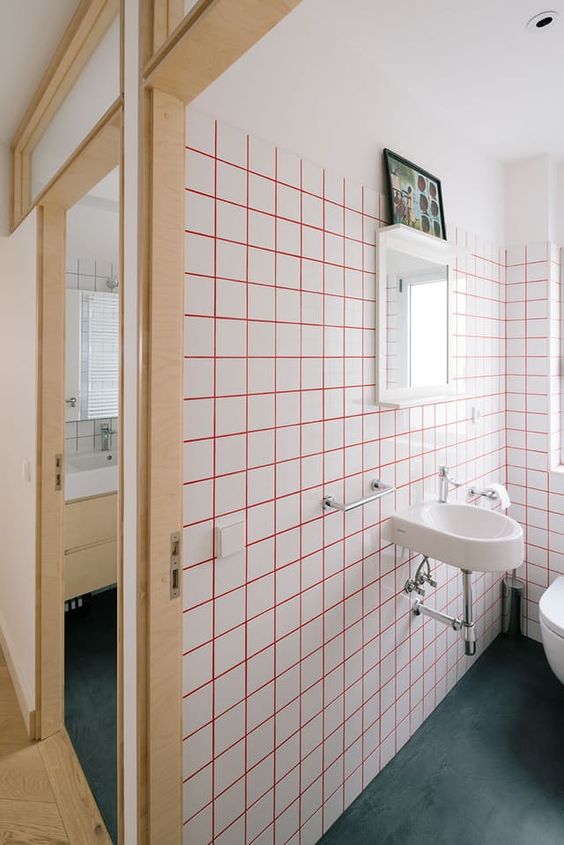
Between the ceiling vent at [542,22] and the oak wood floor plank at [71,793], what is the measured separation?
9.16ft

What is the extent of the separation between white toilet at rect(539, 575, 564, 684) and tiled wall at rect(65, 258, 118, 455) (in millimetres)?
2571

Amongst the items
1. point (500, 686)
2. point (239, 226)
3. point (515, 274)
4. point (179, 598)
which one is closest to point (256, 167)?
point (239, 226)

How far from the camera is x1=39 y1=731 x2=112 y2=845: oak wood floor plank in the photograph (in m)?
1.50

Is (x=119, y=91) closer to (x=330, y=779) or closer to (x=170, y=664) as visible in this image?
(x=170, y=664)

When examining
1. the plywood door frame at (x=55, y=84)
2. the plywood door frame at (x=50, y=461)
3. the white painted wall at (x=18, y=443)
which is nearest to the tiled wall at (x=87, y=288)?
the white painted wall at (x=18, y=443)

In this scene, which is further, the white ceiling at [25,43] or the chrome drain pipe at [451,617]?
the chrome drain pipe at [451,617]

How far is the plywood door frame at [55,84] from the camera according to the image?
131 centimetres

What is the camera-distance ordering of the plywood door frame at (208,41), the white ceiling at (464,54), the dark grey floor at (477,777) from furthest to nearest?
1. the dark grey floor at (477,777)
2. the white ceiling at (464,54)
3. the plywood door frame at (208,41)

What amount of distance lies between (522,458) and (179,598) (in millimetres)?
2136

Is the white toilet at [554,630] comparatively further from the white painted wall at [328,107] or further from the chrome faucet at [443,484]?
the white painted wall at [328,107]

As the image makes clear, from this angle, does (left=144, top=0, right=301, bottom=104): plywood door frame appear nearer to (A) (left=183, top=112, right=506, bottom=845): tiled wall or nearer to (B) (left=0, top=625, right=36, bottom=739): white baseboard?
(A) (left=183, top=112, right=506, bottom=845): tiled wall

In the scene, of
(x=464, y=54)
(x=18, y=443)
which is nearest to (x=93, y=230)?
(x=18, y=443)

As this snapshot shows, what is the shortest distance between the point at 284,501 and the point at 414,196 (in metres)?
1.25

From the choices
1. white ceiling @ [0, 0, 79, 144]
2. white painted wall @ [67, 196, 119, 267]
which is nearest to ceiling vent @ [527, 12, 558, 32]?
white ceiling @ [0, 0, 79, 144]
